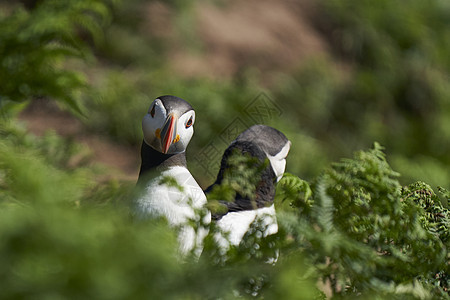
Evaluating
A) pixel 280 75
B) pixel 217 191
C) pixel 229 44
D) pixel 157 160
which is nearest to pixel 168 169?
pixel 157 160

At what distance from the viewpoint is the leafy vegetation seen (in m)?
0.57

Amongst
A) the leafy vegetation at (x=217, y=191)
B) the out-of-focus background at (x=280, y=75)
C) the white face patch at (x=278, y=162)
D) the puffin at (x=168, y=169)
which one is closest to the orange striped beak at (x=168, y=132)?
the puffin at (x=168, y=169)

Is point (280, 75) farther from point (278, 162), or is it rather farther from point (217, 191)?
point (217, 191)

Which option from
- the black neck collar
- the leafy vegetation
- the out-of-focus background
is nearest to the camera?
the leafy vegetation

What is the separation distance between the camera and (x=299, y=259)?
67 cm

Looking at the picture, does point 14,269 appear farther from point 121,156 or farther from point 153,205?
point 121,156

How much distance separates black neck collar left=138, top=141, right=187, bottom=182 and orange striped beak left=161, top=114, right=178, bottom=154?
0.04m

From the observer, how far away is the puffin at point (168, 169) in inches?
33.8

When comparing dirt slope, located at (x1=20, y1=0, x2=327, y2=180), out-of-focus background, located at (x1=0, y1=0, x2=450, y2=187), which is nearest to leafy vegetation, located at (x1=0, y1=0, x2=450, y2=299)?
out-of-focus background, located at (x1=0, y1=0, x2=450, y2=187)

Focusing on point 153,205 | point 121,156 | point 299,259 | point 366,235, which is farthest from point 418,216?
point 121,156

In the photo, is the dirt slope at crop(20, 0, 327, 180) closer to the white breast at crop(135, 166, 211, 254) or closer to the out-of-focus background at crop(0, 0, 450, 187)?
the out-of-focus background at crop(0, 0, 450, 187)

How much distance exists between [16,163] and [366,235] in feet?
1.82

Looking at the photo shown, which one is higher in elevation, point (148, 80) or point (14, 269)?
point (14, 269)

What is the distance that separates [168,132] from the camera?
907 mm
